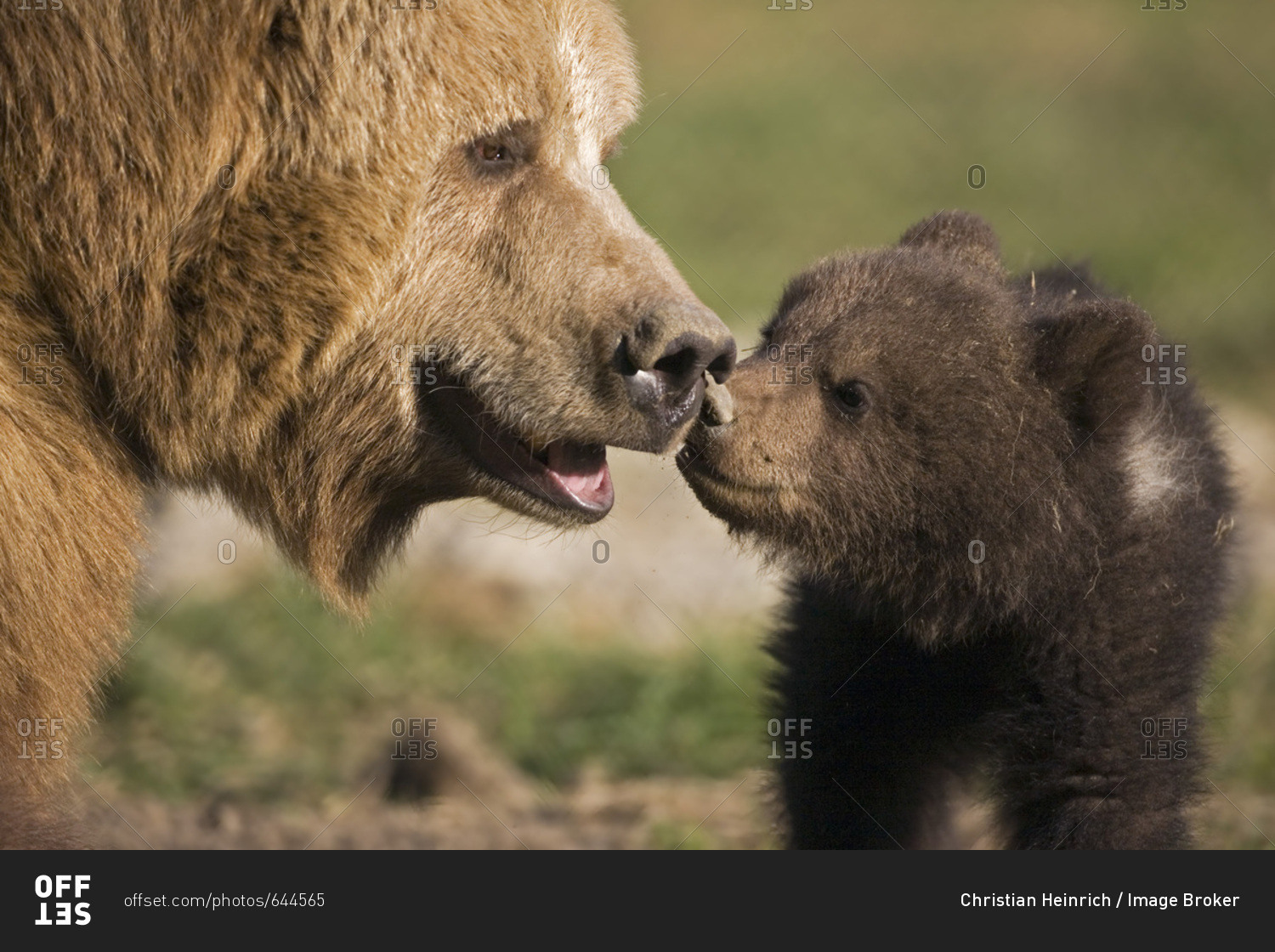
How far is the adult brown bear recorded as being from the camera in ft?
11.0

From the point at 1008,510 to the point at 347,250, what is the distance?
1899 millimetres

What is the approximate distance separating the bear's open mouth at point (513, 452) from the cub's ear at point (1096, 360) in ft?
4.19

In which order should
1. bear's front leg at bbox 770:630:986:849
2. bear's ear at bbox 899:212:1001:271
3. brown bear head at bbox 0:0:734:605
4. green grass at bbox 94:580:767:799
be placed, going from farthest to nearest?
1. green grass at bbox 94:580:767:799
2. bear's ear at bbox 899:212:1001:271
3. bear's front leg at bbox 770:630:986:849
4. brown bear head at bbox 0:0:734:605

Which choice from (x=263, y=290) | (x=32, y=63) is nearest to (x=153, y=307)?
(x=263, y=290)

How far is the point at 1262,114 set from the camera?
16.8 metres

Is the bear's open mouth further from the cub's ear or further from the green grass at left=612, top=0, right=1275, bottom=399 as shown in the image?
the green grass at left=612, top=0, right=1275, bottom=399

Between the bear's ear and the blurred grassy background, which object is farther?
the blurred grassy background

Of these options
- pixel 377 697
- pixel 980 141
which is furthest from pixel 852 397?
pixel 980 141

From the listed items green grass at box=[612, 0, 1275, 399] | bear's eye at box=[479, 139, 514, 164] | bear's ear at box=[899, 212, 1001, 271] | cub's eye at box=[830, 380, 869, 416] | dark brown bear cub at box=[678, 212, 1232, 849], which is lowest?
dark brown bear cub at box=[678, 212, 1232, 849]

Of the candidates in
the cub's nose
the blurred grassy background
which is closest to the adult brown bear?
the cub's nose

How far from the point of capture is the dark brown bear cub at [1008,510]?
13.8ft

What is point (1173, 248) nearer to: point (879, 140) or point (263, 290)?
point (879, 140)

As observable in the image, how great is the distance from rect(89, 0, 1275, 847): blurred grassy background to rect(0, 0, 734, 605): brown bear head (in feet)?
4.63

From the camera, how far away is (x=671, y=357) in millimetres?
3645
